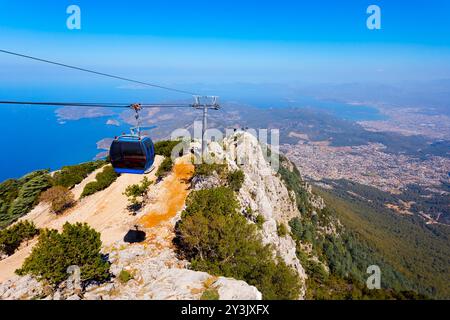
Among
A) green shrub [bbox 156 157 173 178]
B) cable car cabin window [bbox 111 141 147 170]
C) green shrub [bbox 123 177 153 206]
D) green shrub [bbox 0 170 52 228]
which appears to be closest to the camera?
cable car cabin window [bbox 111 141 147 170]

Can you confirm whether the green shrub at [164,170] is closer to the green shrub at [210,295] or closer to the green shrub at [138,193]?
the green shrub at [138,193]

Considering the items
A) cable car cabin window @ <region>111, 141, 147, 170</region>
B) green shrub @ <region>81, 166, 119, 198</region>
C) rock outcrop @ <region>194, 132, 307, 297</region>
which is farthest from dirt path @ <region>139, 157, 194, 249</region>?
green shrub @ <region>81, 166, 119, 198</region>

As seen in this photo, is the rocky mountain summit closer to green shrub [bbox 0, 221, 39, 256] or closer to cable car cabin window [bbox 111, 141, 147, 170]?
green shrub [bbox 0, 221, 39, 256]

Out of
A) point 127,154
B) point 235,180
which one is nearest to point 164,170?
point 235,180

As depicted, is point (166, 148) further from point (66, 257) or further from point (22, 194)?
point (66, 257)
